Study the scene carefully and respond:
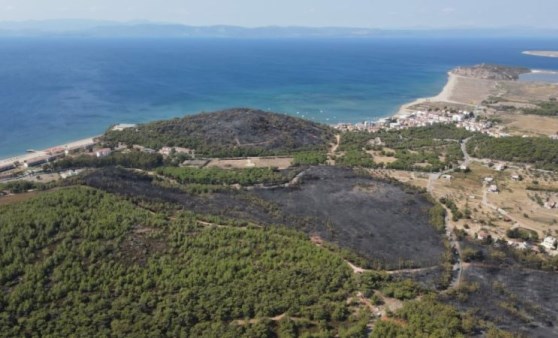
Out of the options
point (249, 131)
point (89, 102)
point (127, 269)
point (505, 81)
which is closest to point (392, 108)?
point (249, 131)

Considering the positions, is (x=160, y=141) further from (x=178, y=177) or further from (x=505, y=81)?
(x=505, y=81)

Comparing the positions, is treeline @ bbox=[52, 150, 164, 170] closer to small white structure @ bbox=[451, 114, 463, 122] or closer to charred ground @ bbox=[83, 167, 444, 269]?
charred ground @ bbox=[83, 167, 444, 269]

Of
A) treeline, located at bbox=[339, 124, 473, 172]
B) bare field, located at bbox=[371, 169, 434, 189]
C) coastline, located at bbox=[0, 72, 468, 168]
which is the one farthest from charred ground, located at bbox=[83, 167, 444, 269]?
coastline, located at bbox=[0, 72, 468, 168]

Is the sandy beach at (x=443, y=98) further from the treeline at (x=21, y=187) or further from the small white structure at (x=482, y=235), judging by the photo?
the treeline at (x=21, y=187)

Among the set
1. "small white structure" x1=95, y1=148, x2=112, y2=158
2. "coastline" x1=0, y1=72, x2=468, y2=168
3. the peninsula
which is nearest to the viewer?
the peninsula

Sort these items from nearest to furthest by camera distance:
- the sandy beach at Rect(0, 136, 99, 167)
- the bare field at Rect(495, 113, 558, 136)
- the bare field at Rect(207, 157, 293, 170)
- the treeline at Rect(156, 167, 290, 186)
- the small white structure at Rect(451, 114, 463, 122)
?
the treeline at Rect(156, 167, 290, 186)
the bare field at Rect(207, 157, 293, 170)
the sandy beach at Rect(0, 136, 99, 167)
the bare field at Rect(495, 113, 558, 136)
the small white structure at Rect(451, 114, 463, 122)

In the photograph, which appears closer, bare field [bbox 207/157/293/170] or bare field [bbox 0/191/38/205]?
bare field [bbox 0/191/38/205]

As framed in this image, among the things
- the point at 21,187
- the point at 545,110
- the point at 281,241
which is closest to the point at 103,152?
the point at 21,187
